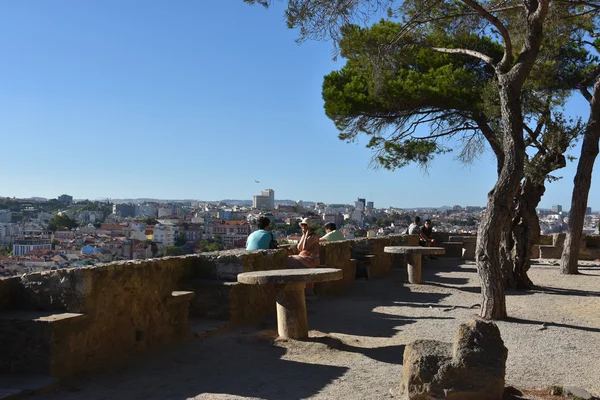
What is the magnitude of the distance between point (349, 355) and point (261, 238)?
2.80 meters

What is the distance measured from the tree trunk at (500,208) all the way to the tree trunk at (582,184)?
583 cm

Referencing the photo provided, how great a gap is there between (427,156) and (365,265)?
12.8 ft

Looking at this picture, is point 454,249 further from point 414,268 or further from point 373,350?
point 373,350

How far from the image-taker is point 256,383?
476cm

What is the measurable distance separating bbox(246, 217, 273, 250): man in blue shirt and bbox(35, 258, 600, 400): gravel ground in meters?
1.11

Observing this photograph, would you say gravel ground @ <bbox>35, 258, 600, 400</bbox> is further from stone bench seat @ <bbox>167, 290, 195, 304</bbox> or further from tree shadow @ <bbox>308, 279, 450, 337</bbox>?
stone bench seat @ <bbox>167, 290, 195, 304</bbox>

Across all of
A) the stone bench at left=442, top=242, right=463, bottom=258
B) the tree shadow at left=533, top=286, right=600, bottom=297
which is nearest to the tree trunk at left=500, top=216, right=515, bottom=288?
the tree shadow at left=533, top=286, right=600, bottom=297

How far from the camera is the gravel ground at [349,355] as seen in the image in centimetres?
460

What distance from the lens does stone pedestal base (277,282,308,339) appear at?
245 inches

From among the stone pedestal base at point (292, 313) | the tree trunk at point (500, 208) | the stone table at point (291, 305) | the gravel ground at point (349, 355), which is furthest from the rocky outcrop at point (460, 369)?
the tree trunk at point (500, 208)

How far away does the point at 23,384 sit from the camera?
14.3 ft

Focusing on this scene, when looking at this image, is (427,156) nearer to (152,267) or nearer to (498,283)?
(498,283)

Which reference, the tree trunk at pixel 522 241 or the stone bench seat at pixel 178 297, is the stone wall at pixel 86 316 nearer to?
the stone bench seat at pixel 178 297

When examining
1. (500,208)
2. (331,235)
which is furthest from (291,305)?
(331,235)
